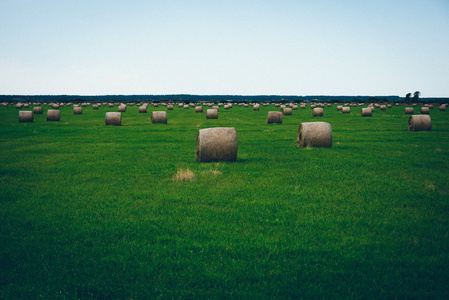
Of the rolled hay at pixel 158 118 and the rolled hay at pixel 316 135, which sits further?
the rolled hay at pixel 158 118

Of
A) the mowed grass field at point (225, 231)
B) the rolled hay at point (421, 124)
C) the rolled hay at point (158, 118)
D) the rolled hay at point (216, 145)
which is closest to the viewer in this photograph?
the mowed grass field at point (225, 231)

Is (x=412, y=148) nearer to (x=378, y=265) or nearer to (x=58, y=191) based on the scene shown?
(x=378, y=265)

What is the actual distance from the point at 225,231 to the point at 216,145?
6705 mm

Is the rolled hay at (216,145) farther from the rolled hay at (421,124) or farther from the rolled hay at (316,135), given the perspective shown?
the rolled hay at (421,124)

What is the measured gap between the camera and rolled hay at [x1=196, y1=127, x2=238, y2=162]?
41.6 feet

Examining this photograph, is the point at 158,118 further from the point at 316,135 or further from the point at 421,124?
the point at 421,124

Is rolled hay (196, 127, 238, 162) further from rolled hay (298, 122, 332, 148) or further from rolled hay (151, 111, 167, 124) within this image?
rolled hay (151, 111, 167, 124)

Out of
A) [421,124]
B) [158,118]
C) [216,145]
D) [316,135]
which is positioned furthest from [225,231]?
[158,118]

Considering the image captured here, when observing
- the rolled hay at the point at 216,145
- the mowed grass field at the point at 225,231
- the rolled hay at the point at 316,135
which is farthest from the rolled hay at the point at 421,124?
the rolled hay at the point at 216,145

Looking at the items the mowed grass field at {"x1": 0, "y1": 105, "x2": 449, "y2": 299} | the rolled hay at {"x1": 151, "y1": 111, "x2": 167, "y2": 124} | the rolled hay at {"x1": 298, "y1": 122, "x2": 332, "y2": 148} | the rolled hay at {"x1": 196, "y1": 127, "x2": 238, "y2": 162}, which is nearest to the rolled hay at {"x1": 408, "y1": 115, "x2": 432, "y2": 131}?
the rolled hay at {"x1": 298, "y1": 122, "x2": 332, "y2": 148}

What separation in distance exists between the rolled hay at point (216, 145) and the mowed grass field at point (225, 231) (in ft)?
Result: 1.98

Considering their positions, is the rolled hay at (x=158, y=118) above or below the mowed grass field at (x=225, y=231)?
above

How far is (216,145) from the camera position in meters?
12.7

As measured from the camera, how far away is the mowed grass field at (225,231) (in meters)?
4.67
